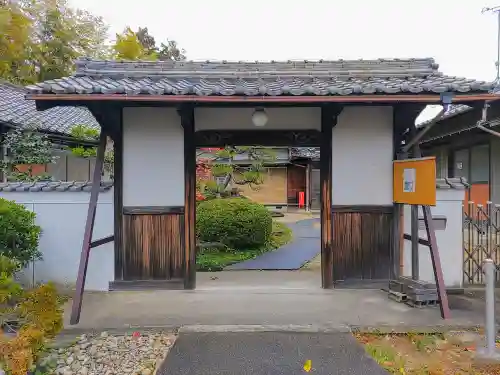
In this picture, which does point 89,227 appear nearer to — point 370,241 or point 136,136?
point 136,136

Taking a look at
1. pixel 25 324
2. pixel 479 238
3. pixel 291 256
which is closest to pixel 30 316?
pixel 25 324

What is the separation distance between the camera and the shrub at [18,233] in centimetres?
550

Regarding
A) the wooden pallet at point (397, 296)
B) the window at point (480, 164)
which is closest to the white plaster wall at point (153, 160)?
the wooden pallet at point (397, 296)

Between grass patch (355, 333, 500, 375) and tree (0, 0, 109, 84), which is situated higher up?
tree (0, 0, 109, 84)

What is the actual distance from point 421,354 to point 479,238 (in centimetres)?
294

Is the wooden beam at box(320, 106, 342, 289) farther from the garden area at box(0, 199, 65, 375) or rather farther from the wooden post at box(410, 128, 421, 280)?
the garden area at box(0, 199, 65, 375)

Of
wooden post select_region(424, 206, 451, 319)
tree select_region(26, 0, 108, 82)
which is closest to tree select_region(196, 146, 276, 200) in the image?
wooden post select_region(424, 206, 451, 319)

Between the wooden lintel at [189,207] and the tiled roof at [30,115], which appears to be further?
the tiled roof at [30,115]

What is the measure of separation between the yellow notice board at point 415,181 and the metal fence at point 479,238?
137 cm

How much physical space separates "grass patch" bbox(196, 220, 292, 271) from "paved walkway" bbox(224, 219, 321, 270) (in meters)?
0.19

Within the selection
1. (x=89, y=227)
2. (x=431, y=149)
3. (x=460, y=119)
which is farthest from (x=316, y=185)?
(x=89, y=227)

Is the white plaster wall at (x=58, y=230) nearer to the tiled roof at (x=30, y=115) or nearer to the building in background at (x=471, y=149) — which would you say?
the tiled roof at (x=30, y=115)

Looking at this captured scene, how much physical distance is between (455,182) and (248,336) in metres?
4.16

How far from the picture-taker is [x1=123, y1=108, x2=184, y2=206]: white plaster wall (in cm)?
616
